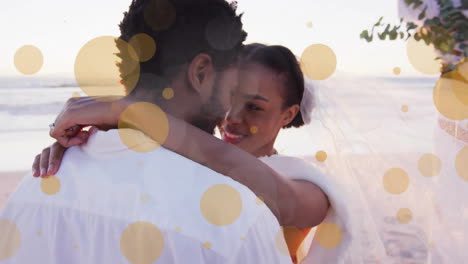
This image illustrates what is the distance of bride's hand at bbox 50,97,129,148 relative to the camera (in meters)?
1.55

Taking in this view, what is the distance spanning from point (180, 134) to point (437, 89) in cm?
227

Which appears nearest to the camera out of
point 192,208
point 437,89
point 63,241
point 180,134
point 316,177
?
point 192,208

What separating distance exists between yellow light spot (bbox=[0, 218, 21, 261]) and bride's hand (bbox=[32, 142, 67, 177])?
17 centimetres

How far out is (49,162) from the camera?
1474mm

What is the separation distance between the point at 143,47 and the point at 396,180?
227 centimetres

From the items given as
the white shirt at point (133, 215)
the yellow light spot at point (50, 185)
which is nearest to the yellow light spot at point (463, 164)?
the white shirt at point (133, 215)

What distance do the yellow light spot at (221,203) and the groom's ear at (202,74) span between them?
1.46ft

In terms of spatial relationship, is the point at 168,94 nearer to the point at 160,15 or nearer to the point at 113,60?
the point at 160,15

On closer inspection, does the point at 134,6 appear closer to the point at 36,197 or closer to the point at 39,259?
the point at 36,197

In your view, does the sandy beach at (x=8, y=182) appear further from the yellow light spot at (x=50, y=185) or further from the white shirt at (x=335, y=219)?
the yellow light spot at (x=50, y=185)

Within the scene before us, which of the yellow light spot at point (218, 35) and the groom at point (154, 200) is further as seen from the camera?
the yellow light spot at point (218, 35)

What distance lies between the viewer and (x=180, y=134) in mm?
1521

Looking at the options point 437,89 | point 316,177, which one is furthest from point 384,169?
point 316,177

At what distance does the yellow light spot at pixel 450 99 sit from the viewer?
304 cm
